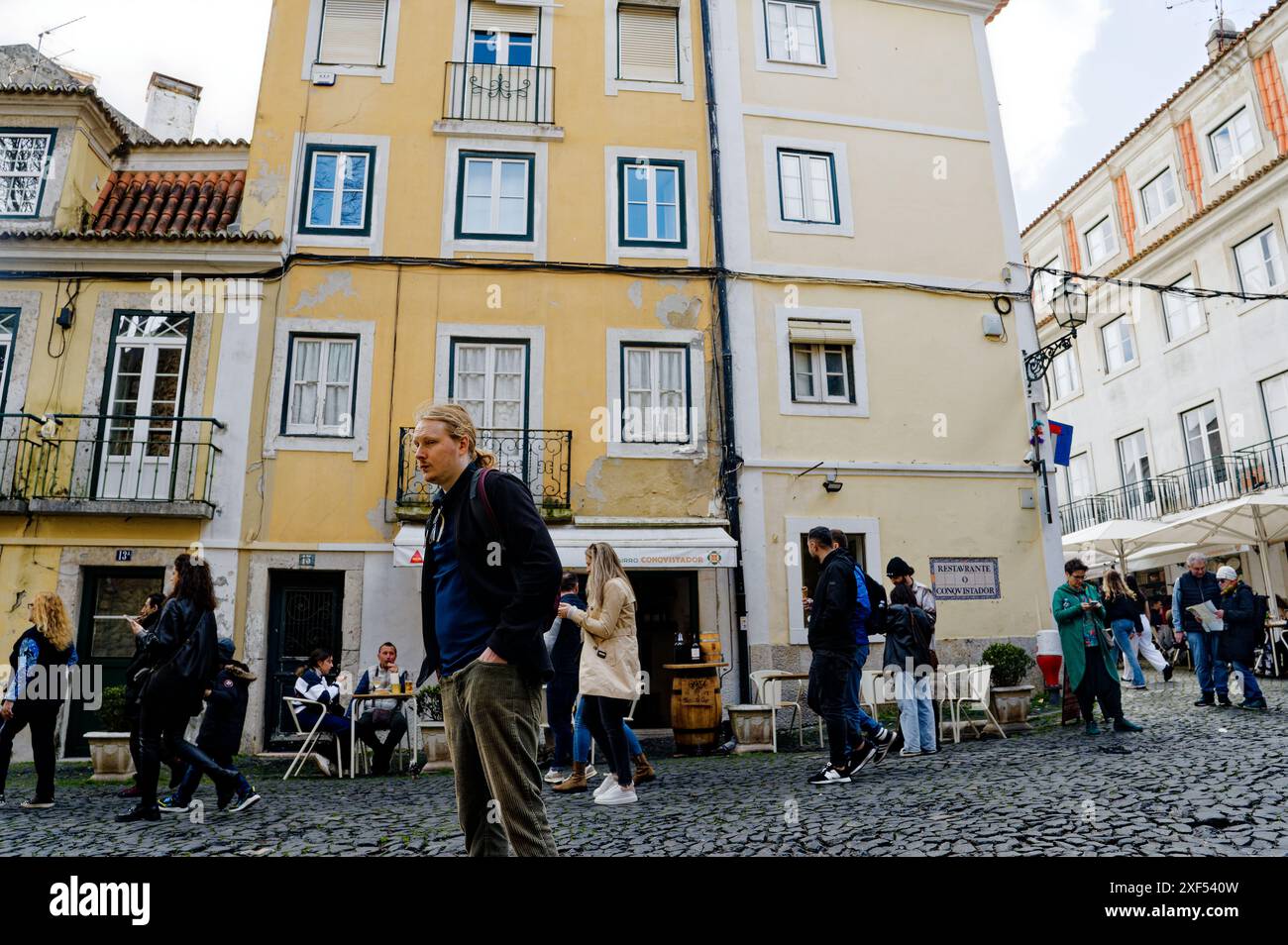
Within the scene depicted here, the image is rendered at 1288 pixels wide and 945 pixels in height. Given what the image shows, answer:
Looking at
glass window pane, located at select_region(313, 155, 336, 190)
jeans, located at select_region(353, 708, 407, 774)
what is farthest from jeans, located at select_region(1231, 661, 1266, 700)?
glass window pane, located at select_region(313, 155, 336, 190)

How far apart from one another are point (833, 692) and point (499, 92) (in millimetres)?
11519

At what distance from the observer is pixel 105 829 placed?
6086 mm

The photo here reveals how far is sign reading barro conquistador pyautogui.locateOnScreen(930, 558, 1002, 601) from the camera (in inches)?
515

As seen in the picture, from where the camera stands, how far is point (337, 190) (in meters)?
13.5

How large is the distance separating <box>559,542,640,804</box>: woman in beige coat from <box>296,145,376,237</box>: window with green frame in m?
8.98

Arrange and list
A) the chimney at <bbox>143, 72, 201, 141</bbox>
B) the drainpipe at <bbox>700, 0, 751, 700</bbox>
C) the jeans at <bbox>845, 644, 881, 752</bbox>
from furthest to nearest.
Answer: the chimney at <bbox>143, 72, 201, 141</bbox>
the drainpipe at <bbox>700, 0, 751, 700</bbox>
the jeans at <bbox>845, 644, 881, 752</bbox>

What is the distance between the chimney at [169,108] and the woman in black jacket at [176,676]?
14.1m

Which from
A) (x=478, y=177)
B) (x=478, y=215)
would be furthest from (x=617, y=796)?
(x=478, y=177)

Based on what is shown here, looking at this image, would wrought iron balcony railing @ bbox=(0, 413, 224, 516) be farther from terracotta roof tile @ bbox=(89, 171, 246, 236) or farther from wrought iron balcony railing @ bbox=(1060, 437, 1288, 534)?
wrought iron balcony railing @ bbox=(1060, 437, 1288, 534)

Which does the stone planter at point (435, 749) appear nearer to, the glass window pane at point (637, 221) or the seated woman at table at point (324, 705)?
the seated woman at table at point (324, 705)

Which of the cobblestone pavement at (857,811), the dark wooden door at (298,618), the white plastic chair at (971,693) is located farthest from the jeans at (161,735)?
the white plastic chair at (971,693)

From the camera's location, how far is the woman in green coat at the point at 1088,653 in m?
8.35

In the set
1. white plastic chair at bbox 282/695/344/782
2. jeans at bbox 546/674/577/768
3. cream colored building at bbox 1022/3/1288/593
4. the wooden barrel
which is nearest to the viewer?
jeans at bbox 546/674/577/768

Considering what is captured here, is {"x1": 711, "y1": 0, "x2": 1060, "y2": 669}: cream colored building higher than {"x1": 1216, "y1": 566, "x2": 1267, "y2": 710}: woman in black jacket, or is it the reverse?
{"x1": 711, "y1": 0, "x2": 1060, "y2": 669}: cream colored building
